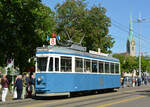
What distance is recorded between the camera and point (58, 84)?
15.9 metres

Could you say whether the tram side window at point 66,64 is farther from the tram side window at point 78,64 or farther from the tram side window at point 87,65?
the tram side window at point 87,65

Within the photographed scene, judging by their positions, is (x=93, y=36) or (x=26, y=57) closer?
(x=26, y=57)

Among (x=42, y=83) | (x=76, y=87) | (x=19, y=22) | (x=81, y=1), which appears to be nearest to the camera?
(x=42, y=83)

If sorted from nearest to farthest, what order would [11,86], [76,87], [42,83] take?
[42,83] → [76,87] → [11,86]

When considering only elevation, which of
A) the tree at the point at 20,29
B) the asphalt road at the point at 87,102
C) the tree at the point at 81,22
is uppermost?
the tree at the point at 81,22

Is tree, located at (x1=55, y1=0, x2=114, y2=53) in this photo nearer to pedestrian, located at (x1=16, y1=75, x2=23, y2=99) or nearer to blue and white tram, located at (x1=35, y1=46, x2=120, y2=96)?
blue and white tram, located at (x1=35, y1=46, x2=120, y2=96)

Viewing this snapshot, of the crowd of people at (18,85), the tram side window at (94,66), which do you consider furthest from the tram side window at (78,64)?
the crowd of people at (18,85)

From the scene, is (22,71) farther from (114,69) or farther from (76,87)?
(114,69)

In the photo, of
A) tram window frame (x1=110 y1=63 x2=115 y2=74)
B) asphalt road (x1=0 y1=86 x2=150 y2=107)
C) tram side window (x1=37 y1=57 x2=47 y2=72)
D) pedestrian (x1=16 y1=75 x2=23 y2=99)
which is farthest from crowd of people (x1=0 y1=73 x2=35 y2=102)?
tram window frame (x1=110 y1=63 x2=115 y2=74)

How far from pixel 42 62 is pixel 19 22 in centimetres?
385

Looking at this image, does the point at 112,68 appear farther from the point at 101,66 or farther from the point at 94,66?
the point at 94,66

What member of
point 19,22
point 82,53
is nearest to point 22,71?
point 19,22

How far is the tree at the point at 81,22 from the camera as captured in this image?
33781mm

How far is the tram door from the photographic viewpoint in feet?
51.9
